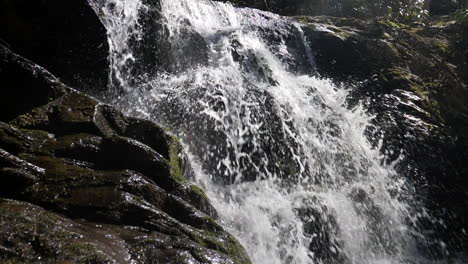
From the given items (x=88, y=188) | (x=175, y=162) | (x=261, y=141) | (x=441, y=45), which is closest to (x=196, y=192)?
(x=175, y=162)

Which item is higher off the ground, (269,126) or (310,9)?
(310,9)

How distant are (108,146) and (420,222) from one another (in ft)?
23.0

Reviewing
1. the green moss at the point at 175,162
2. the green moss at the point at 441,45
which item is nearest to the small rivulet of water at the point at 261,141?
the green moss at the point at 175,162

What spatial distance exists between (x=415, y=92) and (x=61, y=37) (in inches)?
369

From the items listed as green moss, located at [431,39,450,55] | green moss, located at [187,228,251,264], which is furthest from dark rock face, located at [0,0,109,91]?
green moss, located at [431,39,450,55]

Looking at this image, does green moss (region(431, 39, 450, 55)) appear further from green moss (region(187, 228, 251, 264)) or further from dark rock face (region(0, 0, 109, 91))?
green moss (region(187, 228, 251, 264))

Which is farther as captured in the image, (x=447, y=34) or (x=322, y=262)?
(x=447, y=34)

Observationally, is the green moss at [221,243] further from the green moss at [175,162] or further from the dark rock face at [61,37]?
the dark rock face at [61,37]

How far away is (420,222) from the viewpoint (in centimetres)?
805

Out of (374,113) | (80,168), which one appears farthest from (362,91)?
(80,168)

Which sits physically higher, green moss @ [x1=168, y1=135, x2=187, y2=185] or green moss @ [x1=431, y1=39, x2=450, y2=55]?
green moss @ [x1=431, y1=39, x2=450, y2=55]

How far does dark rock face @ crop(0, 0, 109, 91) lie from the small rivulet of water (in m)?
0.58

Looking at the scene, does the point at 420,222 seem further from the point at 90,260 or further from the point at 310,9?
the point at 310,9

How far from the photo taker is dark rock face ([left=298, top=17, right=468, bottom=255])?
28.5ft
